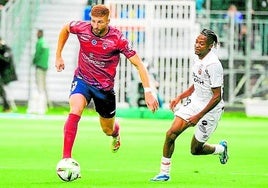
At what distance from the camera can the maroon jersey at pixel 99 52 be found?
16.0 m

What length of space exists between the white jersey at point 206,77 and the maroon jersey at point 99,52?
3.54ft

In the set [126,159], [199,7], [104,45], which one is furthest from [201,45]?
[199,7]

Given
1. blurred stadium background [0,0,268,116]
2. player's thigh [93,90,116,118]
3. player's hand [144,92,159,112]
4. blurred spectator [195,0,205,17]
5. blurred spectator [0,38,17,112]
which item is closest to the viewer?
player's hand [144,92,159,112]

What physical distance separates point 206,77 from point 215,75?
0.77 feet

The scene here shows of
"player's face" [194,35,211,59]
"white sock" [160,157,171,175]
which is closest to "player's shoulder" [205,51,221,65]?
"player's face" [194,35,211,59]

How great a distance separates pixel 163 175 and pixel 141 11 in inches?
912

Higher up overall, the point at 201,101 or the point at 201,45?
the point at 201,45

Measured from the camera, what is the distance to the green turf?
49.8ft

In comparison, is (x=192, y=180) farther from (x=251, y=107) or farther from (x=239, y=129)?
(x=251, y=107)

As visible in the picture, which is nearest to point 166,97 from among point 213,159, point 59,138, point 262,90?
point 262,90

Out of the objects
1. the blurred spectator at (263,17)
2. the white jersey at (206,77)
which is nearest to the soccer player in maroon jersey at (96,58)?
the white jersey at (206,77)

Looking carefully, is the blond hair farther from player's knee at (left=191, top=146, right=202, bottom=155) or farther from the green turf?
player's knee at (left=191, top=146, right=202, bottom=155)

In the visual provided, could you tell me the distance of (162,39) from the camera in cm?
3847

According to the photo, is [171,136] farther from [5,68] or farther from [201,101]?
[5,68]
